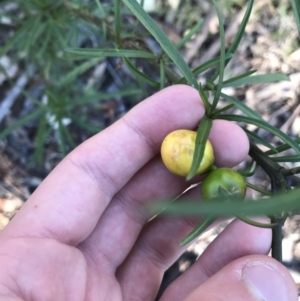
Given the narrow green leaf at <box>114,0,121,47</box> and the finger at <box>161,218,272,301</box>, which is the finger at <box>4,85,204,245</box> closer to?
the narrow green leaf at <box>114,0,121,47</box>

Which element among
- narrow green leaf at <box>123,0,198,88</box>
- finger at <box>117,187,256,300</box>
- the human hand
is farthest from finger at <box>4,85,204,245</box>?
finger at <box>117,187,256,300</box>

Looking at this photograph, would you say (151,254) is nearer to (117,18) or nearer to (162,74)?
(162,74)

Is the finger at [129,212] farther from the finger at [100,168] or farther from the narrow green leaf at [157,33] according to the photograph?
the narrow green leaf at [157,33]

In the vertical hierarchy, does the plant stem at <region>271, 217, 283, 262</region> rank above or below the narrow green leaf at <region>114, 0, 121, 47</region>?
below

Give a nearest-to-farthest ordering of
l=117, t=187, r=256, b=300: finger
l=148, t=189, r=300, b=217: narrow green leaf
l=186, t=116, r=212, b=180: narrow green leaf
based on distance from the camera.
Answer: l=148, t=189, r=300, b=217: narrow green leaf → l=186, t=116, r=212, b=180: narrow green leaf → l=117, t=187, r=256, b=300: finger

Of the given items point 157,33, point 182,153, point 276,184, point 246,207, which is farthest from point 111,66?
point 246,207
